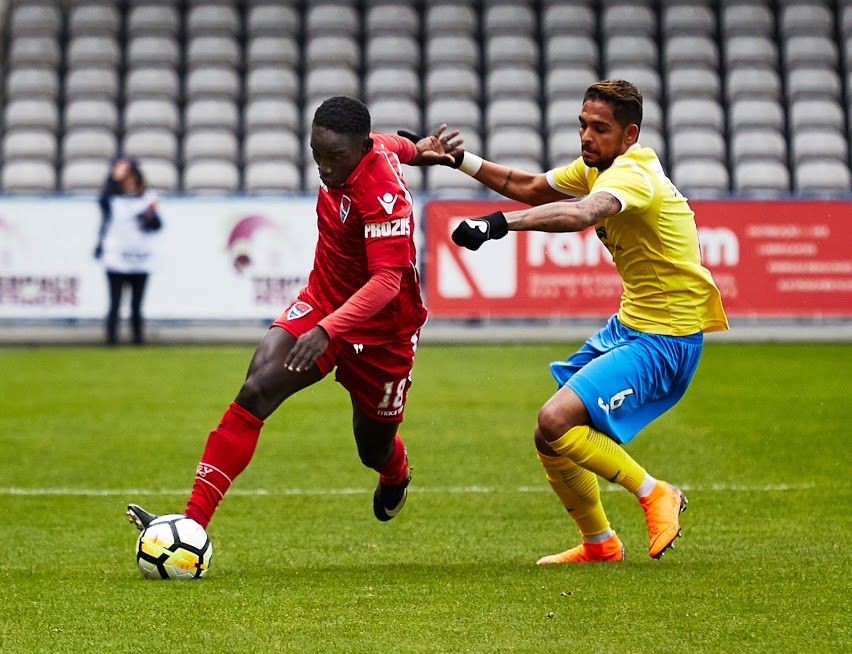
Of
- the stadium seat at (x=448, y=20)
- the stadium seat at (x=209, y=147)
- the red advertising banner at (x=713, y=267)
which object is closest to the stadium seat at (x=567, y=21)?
the stadium seat at (x=448, y=20)

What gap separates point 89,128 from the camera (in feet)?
67.9

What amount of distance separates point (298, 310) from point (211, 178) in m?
13.7

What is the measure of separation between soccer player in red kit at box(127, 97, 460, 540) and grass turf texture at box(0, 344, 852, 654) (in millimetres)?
528

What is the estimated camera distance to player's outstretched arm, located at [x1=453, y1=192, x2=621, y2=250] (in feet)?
16.8

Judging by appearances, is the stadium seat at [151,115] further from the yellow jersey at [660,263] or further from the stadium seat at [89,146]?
the yellow jersey at [660,263]

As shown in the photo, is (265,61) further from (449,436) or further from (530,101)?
(449,436)

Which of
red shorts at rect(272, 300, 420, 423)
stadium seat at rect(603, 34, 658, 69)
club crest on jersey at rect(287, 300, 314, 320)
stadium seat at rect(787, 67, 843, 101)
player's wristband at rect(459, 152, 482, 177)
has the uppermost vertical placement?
stadium seat at rect(603, 34, 658, 69)

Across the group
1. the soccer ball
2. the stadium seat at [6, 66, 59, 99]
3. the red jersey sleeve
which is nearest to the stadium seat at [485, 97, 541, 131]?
the stadium seat at [6, 66, 59, 99]

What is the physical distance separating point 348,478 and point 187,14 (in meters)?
15.3

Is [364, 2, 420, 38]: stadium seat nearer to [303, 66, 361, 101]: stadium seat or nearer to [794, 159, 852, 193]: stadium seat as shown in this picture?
[303, 66, 361, 101]: stadium seat

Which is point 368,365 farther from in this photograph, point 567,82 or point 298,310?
point 567,82

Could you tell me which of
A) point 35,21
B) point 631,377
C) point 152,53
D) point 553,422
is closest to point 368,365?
point 553,422

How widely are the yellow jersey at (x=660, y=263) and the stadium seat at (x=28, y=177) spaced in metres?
14.6

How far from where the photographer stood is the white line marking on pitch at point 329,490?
26.2 feet
